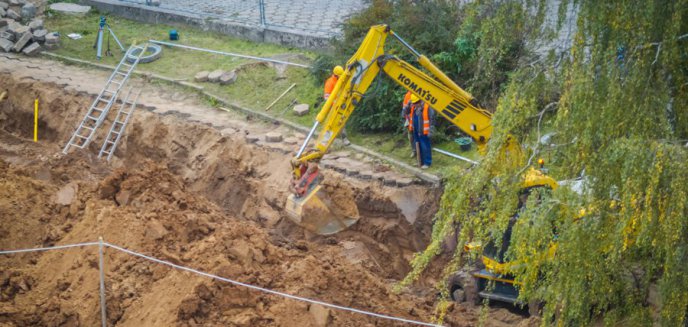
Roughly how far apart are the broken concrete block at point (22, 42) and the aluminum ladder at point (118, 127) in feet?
14.2

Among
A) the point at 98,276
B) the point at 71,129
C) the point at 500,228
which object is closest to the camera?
the point at 500,228

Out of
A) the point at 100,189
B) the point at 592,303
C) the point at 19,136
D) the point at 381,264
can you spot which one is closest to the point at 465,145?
the point at 381,264

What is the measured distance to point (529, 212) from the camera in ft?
29.4

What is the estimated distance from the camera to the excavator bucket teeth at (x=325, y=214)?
47.0 feet

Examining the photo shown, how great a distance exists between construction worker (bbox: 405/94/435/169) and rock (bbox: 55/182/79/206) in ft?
18.1

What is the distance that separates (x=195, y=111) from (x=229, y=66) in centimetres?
196

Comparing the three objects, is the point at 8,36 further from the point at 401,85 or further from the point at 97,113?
the point at 401,85

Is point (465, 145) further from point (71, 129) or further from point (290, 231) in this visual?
point (71, 129)

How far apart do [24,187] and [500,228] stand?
356 inches

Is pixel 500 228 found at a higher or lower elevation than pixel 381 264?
higher

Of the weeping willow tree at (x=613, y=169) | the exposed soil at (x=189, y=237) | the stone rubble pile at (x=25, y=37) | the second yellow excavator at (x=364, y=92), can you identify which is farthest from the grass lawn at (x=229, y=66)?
the weeping willow tree at (x=613, y=169)

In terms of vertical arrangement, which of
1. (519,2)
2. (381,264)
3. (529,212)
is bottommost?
(381,264)

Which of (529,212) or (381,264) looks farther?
(381,264)

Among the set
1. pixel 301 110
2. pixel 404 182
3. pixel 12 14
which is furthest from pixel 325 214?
pixel 12 14
